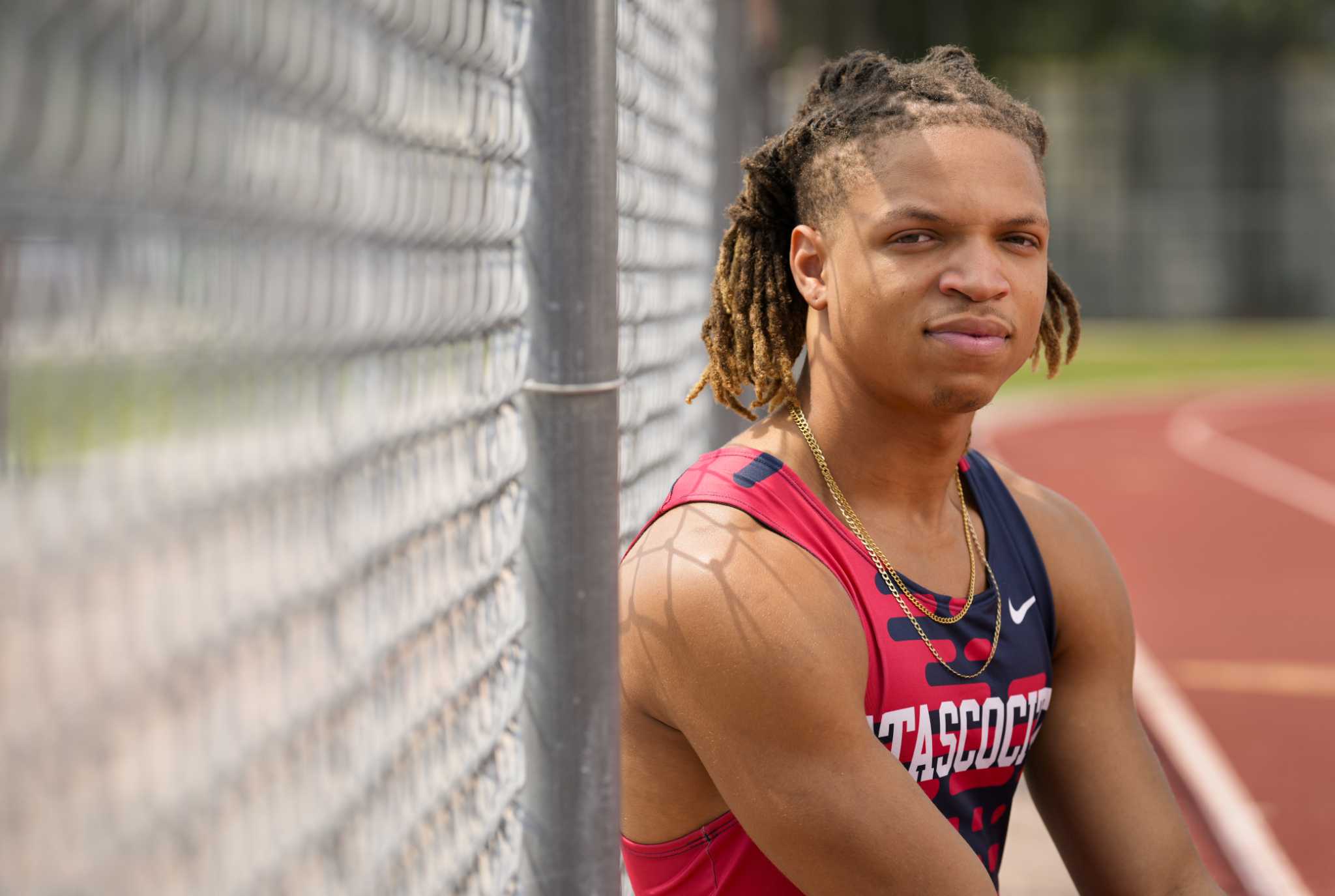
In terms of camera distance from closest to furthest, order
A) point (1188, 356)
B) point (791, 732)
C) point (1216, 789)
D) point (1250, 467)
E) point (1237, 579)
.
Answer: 1. point (791, 732)
2. point (1216, 789)
3. point (1237, 579)
4. point (1250, 467)
5. point (1188, 356)

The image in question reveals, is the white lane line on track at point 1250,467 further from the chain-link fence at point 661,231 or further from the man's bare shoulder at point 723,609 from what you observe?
the man's bare shoulder at point 723,609

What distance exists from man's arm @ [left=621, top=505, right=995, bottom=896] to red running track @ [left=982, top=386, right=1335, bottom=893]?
319 cm

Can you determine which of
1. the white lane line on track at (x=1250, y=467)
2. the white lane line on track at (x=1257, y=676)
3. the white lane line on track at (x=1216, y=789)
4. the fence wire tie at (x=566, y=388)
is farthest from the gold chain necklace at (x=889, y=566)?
the white lane line on track at (x=1250, y=467)

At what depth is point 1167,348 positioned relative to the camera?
2659 centimetres

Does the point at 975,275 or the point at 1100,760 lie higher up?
the point at 975,275

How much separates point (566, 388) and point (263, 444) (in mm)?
508

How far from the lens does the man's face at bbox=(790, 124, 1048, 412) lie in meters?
1.99

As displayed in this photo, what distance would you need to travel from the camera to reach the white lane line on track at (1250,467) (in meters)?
12.3

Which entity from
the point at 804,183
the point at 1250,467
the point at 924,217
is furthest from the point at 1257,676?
the point at 1250,467

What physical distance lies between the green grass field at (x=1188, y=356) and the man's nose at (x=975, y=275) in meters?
15.8

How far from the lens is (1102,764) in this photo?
227 centimetres

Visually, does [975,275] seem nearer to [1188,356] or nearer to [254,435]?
[254,435]

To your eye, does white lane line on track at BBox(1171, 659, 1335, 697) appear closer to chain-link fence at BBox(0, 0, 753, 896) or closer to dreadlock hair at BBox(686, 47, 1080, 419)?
dreadlock hair at BBox(686, 47, 1080, 419)

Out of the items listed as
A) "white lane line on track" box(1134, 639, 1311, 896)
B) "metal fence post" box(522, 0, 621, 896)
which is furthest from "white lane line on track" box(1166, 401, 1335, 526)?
"metal fence post" box(522, 0, 621, 896)
